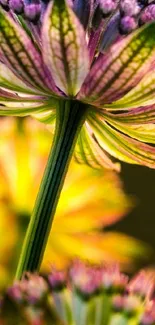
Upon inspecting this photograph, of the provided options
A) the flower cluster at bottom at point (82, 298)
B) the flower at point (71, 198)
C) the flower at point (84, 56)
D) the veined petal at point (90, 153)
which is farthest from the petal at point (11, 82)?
the flower at point (71, 198)

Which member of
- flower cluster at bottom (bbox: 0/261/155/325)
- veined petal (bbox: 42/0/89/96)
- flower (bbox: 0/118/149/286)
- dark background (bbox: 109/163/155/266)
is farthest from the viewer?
dark background (bbox: 109/163/155/266)

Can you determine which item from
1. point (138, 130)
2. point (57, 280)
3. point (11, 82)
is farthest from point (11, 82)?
point (57, 280)

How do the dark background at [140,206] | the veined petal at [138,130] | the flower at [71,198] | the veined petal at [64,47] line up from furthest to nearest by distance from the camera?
the dark background at [140,206] → the flower at [71,198] → the veined petal at [138,130] → the veined petal at [64,47]

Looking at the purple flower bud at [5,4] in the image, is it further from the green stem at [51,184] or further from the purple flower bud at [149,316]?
the purple flower bud at [149,316]

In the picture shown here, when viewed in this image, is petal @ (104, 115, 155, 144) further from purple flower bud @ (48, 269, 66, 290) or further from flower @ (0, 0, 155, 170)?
purple flower bud @ (48, 269, 66, 290)

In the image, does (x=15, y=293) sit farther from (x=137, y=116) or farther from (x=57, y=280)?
(x=137, y=116)

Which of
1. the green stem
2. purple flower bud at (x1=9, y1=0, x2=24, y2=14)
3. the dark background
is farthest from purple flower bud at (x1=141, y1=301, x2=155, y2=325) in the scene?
the dark background
